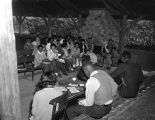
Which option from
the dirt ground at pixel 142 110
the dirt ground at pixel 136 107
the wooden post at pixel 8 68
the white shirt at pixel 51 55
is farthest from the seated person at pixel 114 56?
the wooden post at pixel 8 68

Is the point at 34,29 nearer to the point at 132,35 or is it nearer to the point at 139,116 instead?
the point at 132,35

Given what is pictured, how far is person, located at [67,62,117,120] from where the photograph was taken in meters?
3.74

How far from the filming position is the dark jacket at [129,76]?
477 cm

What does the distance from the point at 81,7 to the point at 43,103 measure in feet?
31.4

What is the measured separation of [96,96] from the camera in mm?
3850

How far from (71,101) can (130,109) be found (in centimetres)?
127

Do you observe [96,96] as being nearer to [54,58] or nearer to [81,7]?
[54,58]

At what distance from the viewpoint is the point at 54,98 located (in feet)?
11.2

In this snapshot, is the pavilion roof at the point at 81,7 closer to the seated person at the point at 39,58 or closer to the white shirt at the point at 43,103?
the seated person at the point at 39,58

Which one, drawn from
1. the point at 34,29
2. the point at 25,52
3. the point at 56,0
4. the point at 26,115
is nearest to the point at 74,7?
the point at 56,0

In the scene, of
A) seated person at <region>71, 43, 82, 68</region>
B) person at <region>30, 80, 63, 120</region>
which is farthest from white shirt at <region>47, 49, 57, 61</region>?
person at <region>30, 80, 63, 120</region>

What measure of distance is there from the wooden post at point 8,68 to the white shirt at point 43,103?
777 mm

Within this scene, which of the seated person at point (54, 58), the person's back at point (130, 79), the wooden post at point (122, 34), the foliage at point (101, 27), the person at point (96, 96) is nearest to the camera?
the person at point (96, 96)

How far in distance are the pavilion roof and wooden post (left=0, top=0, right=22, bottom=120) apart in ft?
28.2
